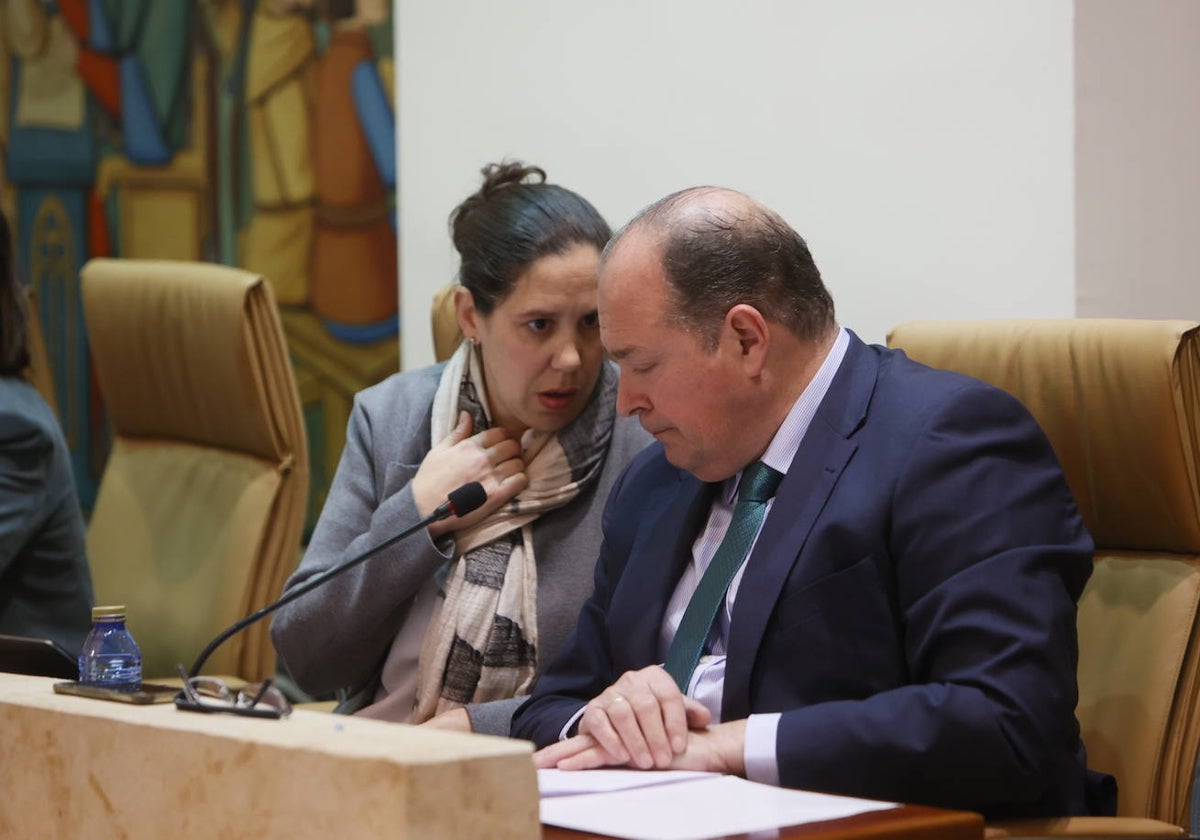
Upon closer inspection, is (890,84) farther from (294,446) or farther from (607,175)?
(294,446)

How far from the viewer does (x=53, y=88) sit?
13.6ft

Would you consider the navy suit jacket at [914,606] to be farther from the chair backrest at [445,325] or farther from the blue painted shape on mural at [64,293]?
the blue painted shape on mural at [64,293]

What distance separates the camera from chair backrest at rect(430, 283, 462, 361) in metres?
2.60

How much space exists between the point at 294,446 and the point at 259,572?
242mm

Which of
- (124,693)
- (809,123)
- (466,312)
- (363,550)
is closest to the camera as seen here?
(124,693)

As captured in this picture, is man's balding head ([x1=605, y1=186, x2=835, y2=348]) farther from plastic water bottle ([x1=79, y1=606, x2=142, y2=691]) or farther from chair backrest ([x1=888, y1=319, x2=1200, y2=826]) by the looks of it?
plastic water bottle ([x1=79, y1=606, x2=142, y2=691])

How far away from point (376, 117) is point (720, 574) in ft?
6.93

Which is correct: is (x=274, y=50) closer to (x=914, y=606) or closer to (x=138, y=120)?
(x=138, y=120)

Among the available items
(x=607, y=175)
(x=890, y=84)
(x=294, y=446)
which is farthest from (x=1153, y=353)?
(x=294, y=446)

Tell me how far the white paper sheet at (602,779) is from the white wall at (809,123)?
3.57 ft

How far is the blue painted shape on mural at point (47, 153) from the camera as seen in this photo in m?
4.11

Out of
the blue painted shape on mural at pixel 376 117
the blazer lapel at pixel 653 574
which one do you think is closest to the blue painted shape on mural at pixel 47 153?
the blue painted shape on mural at pixel 376 117

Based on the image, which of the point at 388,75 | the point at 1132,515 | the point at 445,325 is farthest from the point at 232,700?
the point at 388,75

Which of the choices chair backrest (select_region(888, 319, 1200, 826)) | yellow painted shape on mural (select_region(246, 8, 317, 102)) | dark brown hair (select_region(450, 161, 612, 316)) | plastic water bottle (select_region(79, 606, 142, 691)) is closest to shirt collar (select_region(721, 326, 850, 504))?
chair backrest (select_region(888, 319, 1200, 826))
